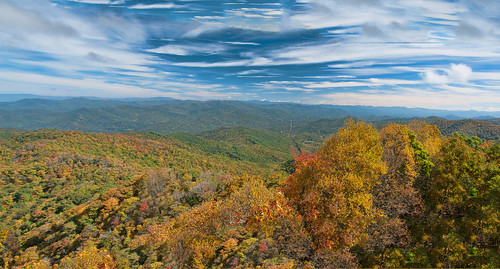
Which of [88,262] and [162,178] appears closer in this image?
[88,262]

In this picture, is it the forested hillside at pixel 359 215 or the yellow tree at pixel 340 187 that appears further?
the yellow tree at pixel 340 187

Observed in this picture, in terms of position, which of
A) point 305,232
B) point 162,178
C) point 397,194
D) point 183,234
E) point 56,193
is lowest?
point 56,193

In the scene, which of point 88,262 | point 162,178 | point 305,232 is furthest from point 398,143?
point 162,178

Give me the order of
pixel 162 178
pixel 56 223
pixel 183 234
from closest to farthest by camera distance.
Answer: pixel 183 234, pixel 56 223, pixel 162 178

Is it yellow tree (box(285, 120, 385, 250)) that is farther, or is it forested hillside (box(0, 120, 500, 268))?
yellow tree (box(285, 120, 385, 250))

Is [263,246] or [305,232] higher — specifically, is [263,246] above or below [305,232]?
below

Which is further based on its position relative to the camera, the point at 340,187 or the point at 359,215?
the point at 340,187

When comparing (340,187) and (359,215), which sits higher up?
(340,187)

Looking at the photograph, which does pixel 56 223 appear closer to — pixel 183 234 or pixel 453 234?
pixel 183 234
